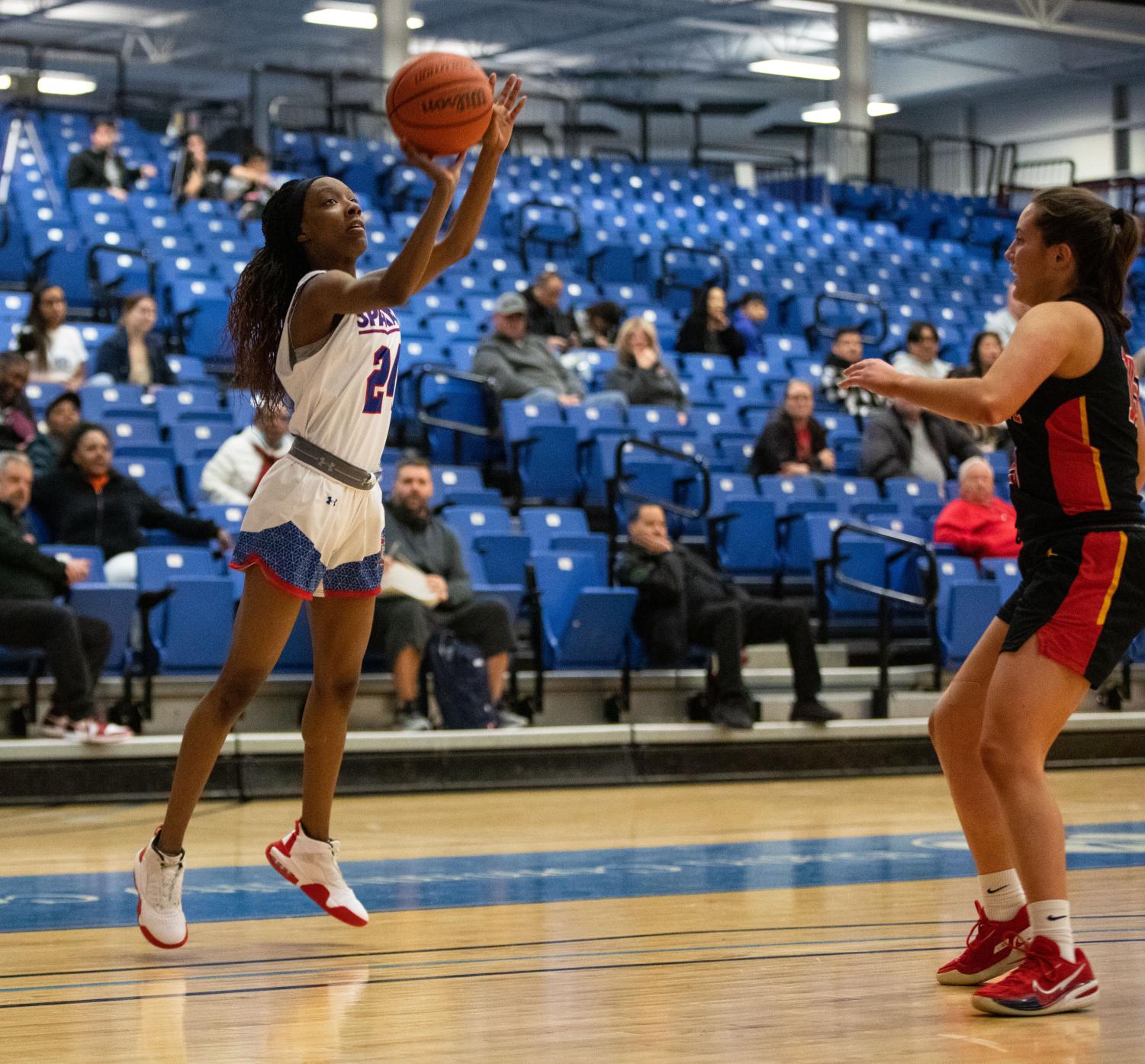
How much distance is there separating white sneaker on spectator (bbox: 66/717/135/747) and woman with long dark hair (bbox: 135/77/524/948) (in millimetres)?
2506

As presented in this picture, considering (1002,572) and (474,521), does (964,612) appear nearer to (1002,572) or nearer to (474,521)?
(1002,572)

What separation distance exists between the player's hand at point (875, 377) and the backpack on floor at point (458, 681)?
12.4 feet

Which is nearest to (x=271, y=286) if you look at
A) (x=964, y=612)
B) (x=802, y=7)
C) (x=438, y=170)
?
(x=438, y=170)

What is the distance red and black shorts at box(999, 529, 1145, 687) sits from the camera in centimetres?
291

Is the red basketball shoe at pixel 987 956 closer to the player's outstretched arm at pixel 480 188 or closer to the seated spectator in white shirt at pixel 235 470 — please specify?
the player's outstretched arm at pixel 480 188

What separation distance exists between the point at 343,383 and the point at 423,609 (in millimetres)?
3144

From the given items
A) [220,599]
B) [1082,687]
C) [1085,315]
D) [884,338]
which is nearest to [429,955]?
[1082,687]

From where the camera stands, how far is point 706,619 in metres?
6.93

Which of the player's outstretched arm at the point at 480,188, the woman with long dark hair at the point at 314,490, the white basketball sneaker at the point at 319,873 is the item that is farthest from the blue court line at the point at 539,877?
the player's outstretched arm at the point at 480,188

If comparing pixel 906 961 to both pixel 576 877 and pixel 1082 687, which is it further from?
pixel 576 877

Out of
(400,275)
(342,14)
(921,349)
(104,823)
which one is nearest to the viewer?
(400,275)

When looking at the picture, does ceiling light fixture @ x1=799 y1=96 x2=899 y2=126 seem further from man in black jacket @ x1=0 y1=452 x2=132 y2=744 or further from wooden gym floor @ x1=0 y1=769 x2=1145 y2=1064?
wooden gym floor @ x1=0 y1=769 x2=1145 y2=1064

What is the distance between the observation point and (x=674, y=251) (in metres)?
13.9

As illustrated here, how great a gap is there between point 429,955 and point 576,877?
1079mm
